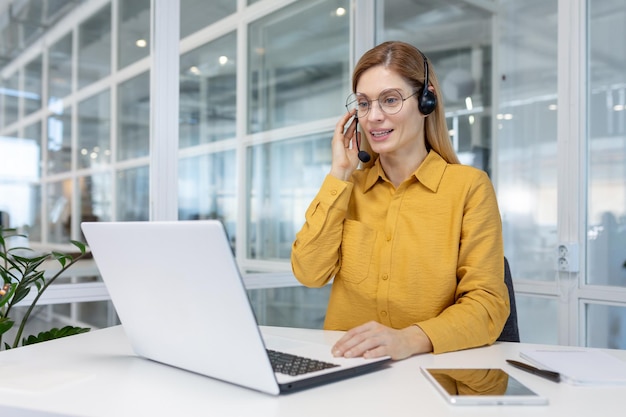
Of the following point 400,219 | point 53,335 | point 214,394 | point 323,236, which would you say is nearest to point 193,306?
point 214,394

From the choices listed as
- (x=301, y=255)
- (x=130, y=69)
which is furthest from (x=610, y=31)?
(x=130, y=69)

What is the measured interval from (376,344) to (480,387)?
26cm

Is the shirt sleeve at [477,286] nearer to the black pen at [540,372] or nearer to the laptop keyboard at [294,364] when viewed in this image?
the black pen at [540,372]

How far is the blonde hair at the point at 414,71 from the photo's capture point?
1728mm

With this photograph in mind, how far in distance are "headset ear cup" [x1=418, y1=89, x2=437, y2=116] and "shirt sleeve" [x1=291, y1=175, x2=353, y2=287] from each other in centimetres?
31

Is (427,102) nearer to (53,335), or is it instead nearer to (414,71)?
(414,71)

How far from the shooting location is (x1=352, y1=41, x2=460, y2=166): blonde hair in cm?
173

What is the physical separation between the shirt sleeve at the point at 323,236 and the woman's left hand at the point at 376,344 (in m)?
0.51

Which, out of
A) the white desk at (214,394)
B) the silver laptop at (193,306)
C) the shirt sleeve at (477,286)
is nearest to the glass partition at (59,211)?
the white desk at (214,394)

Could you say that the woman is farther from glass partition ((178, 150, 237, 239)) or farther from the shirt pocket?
glass partition ((178, 150, 237, 239))

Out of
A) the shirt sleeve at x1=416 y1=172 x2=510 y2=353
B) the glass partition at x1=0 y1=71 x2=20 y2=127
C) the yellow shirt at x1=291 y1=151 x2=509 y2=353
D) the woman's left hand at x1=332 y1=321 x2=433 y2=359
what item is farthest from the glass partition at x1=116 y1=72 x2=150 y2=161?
the woman's left hand at x1=332 y1=321 x2=433 y2=359

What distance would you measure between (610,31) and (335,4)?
5.09 ft

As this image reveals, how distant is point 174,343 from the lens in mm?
1085

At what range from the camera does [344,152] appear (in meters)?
1.82
